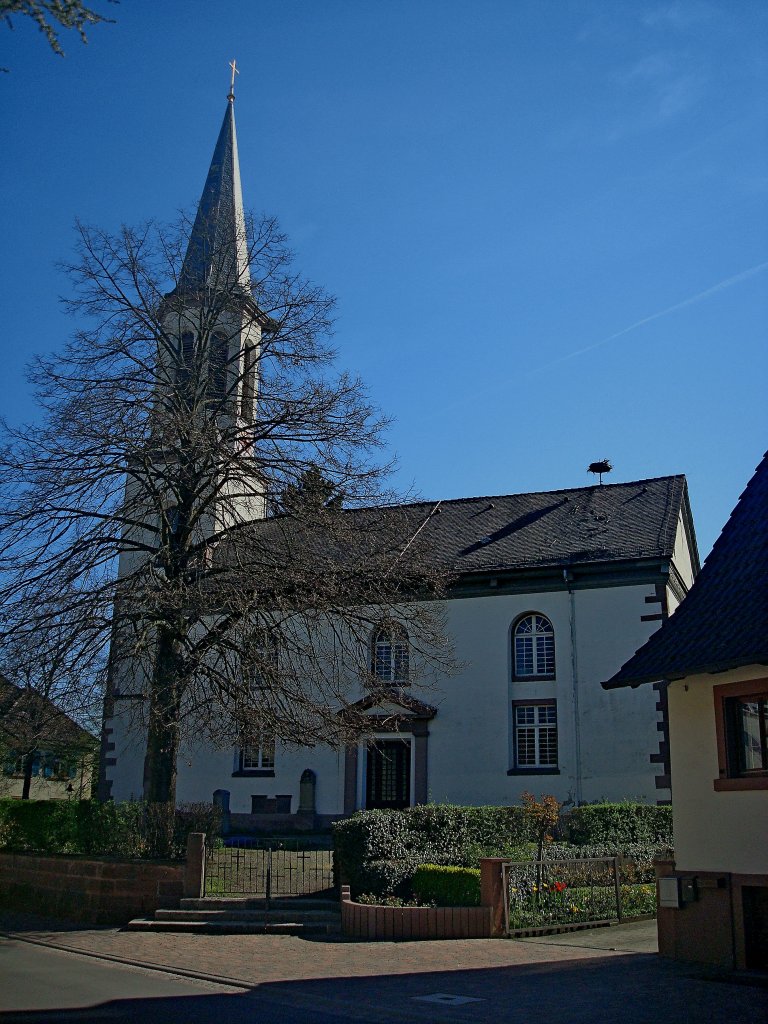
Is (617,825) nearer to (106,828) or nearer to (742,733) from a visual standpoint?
(742,733)

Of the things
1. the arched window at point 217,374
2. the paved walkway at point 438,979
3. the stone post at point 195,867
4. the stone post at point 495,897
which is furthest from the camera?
the arched window at point 217,374

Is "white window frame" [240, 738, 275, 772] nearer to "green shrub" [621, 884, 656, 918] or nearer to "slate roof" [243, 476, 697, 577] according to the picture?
"slate roof" [243, 476, 697, 577]

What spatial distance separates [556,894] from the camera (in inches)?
590

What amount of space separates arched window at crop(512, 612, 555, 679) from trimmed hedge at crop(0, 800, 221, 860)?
1105 centimetres

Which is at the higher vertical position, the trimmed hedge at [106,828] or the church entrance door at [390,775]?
the church entrance door at [390,775]

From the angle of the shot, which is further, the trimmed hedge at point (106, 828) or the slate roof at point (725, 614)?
the trimmed hedge at point (106, 828)

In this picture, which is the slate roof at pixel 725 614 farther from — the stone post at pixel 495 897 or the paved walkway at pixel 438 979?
the paved walkway at pixel 438 979

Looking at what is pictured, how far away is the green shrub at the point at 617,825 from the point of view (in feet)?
65.6

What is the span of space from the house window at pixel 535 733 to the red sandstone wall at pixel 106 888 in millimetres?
12011

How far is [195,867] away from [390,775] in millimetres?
11981

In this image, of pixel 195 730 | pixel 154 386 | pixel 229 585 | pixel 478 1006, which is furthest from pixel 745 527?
pixel 154 386

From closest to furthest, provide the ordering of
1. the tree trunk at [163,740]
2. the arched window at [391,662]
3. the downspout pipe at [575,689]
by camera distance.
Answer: the tree trunk at [163,740]
the downspout pipe at [575,689]
the arched window at [391,662]

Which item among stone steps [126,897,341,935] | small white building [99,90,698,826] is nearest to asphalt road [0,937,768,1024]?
stone steps [126,897,341,935]

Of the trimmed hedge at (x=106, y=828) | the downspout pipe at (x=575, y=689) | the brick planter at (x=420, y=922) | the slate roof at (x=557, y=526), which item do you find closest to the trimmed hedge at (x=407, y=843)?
the brick planter at (x=420, y=922)
